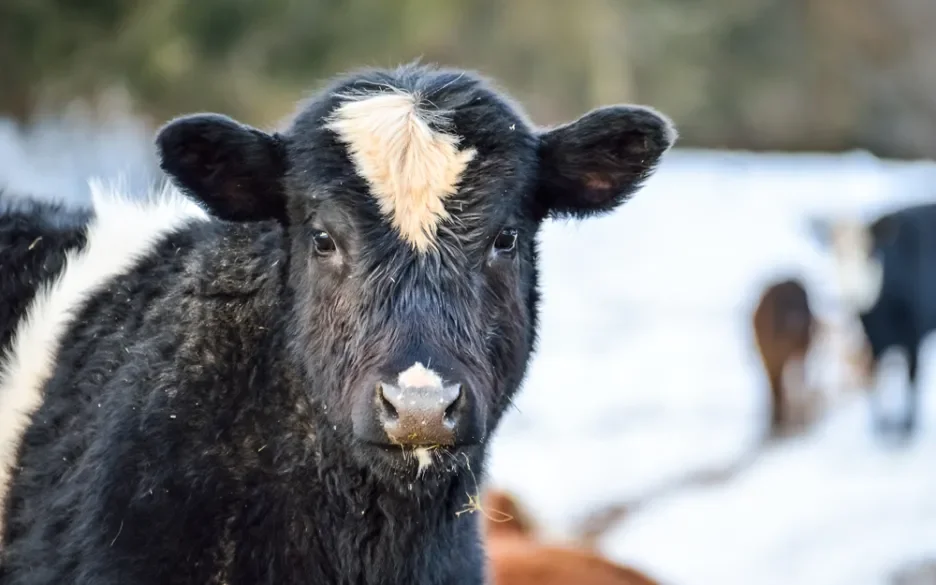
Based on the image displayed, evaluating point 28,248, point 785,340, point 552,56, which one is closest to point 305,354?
point 28,248

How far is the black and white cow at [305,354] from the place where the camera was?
121 inches

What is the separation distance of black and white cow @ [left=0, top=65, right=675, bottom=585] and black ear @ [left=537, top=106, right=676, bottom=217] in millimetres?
11

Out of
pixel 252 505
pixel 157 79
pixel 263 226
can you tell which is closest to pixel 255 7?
pixel 157 79

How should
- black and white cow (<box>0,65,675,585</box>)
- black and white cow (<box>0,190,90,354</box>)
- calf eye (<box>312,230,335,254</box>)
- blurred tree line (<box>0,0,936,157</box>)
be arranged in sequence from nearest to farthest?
black and white cow (<box>0,65,675,585</box>) → calf eye (<box>312,230,335,254</box>) → black and white cow (<box>0,190,90,354</box>) → blurred tree line (<box>0,0,936,157</box>)

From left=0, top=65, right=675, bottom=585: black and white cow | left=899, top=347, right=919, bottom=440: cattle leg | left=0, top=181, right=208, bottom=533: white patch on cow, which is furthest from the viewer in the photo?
left=899, top=347, right=919, bottom=440: cattle leg

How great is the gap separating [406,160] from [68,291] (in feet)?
3.88

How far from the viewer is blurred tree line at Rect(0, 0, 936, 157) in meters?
8.07

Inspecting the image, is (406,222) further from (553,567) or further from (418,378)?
(553,567)

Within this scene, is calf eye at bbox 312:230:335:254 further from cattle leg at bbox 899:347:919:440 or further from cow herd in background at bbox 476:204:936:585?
cattle leg at bbox 899:347:919:440

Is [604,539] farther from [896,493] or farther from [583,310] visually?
[583,310]

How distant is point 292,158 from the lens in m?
3.35

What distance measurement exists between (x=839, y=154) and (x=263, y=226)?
2080 centimetres

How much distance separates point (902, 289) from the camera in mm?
10328

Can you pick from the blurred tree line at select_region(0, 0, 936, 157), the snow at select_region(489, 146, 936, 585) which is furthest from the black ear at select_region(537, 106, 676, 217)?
the blurred tree line at select_region(0, 0, 936, 157)
